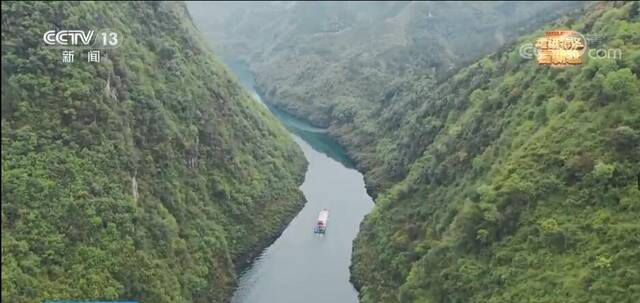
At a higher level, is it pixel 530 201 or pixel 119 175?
pixel 530 201

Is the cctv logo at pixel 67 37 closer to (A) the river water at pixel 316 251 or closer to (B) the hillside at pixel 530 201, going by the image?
(A) the river water at pixel 316 251

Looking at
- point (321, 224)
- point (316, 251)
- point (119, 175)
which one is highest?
point (119, 175)

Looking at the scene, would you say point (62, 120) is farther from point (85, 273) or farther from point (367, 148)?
point (367, 148)

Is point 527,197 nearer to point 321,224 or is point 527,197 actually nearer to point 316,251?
point 316,251

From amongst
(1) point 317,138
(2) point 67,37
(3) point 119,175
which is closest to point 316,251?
(3) point 119,175

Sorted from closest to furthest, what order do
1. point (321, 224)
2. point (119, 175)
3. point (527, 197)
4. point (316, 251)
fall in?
point (527, 197), point (119, 175), point (316, 251), point (321, 224)

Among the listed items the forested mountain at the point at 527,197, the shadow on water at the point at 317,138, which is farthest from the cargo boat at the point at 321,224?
the shadow on water at the point at 317,138
